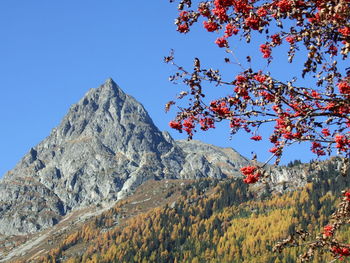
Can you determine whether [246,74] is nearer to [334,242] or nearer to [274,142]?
[274,142]

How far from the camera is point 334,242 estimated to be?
53.5 ft

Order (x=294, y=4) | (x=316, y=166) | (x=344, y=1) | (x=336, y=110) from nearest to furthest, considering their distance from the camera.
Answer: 1. (x=344, y=1)
2. (x=294, y=4)
3. (x=336, y=110)
4. (x=316, y=166)

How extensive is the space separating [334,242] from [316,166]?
2.72 meters

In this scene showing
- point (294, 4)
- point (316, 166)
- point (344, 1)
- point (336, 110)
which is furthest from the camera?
point (316, 166)

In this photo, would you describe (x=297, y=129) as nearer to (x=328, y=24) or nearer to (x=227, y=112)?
(x=227, y=112)

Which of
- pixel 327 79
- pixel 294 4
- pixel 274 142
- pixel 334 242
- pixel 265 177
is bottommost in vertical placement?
pixel 334 242

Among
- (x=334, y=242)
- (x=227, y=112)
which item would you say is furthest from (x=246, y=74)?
(x=334, y=242)

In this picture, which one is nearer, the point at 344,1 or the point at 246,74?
the point at 344,1

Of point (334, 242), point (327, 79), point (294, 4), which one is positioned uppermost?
point (294, 4)

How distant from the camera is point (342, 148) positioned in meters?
Result: 15.1

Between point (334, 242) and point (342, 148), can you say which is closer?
point (342, 148)

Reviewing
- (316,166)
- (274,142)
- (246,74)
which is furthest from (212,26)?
(316,166)

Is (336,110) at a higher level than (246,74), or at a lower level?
lower

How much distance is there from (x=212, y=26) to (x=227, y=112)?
2.64 m
